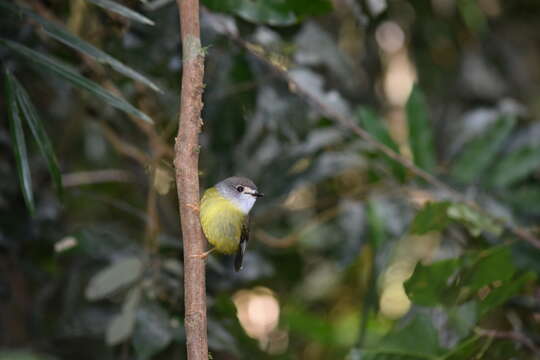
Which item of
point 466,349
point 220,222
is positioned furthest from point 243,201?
point 466,349

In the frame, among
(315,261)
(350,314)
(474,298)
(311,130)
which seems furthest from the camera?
(350,314)

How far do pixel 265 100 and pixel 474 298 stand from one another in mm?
1300

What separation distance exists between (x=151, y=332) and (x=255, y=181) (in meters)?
1.02

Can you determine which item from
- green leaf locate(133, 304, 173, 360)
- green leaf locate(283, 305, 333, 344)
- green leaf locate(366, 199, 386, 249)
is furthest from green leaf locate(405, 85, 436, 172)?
green leaf locate(283, 305, 333, 344)

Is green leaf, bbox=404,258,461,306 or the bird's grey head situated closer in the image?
green leaf, bbox=404,258,461,306

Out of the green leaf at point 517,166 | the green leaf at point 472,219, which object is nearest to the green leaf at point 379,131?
the green leaf at point 472,219

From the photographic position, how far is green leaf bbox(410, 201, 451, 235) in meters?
2.44

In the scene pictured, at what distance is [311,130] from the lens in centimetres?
337

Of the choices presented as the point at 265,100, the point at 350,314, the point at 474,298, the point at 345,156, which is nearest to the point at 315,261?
the point at 350,314

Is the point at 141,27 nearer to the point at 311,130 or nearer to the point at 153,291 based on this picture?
the point at 311,130

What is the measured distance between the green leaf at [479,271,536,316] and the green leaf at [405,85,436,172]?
0.80m

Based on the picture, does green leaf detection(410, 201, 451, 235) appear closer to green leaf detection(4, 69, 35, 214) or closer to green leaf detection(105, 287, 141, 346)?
green leaf detection(105, 287, 141, 346)

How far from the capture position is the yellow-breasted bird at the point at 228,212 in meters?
2.54

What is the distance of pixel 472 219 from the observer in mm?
2689
